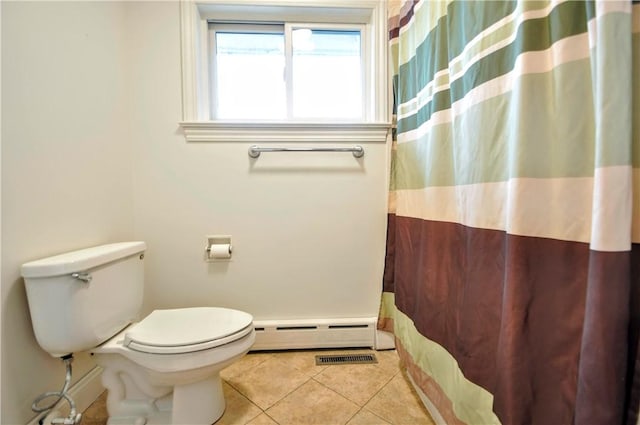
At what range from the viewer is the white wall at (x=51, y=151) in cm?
85

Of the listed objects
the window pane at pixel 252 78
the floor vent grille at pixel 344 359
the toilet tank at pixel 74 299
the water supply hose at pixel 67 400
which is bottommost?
the floor vent grille at pixel 344 359

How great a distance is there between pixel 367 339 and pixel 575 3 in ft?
5.06

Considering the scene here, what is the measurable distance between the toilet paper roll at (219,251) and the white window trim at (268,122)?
58 centimetres

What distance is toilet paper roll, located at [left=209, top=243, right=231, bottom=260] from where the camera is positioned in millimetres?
1448

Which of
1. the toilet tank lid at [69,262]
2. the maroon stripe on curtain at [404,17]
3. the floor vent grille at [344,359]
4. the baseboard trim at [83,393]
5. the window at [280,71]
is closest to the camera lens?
the toilet tank lid at [69,262]

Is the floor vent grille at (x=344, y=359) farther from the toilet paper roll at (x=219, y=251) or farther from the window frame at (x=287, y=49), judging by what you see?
the window frame at (x=287, y=49)

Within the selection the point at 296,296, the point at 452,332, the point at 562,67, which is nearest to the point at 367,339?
the point at 296,296

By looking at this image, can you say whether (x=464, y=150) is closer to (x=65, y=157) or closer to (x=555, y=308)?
(x=555, y=308)

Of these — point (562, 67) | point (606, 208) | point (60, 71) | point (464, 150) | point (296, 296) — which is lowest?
point (296, 296)

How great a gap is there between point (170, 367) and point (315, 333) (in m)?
0.81

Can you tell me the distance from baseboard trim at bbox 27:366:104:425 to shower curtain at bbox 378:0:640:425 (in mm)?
1358

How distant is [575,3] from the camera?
0.52 m

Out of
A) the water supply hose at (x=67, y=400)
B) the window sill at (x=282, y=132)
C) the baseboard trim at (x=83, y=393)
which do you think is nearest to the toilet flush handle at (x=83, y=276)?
the water supply hose at (x=67, y=400)

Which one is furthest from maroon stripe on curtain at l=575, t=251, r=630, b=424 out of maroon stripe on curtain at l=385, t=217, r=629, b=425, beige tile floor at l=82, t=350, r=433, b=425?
beige tile floor at l=82, t=350, r=433, b=425
